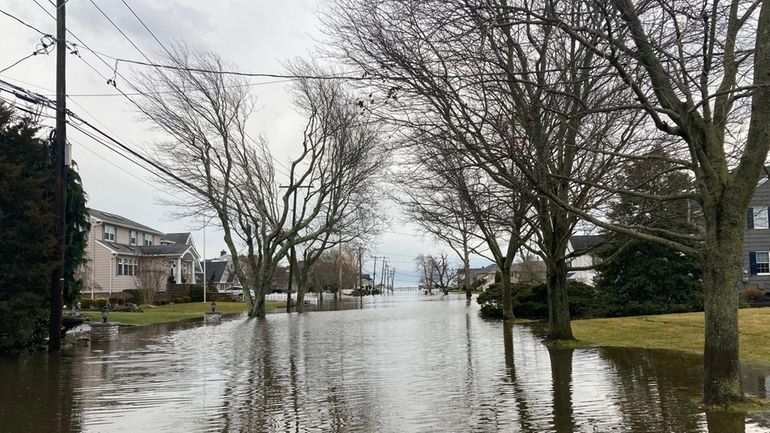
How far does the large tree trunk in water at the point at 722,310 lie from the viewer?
8.30 meters

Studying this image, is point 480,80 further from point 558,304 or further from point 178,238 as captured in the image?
point 178,238

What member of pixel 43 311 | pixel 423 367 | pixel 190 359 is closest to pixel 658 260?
pixel 423 367

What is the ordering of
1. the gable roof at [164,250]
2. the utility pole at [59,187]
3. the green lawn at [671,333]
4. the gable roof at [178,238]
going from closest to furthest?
the green lawn at [671,333]
the utility pole at [59,187]
the gable roof at [164,250]
the gable roof at [178,238]

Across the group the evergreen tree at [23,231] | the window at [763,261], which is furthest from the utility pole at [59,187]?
the window at [763,261]

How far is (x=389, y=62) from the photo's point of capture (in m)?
9.60

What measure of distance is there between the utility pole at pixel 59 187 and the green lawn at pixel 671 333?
44.7ft

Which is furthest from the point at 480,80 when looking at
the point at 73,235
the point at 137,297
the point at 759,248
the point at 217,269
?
the point at 217,269

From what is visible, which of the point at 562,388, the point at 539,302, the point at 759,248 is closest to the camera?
the point at 562,388

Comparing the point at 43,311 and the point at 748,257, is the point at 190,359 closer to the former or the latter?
the point at 43,311

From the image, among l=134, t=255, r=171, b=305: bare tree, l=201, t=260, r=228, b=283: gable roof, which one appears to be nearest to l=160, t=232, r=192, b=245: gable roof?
l=201, t=260, r=228, b=283: gable roof

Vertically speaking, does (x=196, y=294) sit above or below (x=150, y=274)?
below

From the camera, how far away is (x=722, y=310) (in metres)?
8.41

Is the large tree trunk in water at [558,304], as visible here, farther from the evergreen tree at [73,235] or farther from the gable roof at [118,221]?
the gable roof at [118,221]

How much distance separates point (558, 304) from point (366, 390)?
8122 mm
